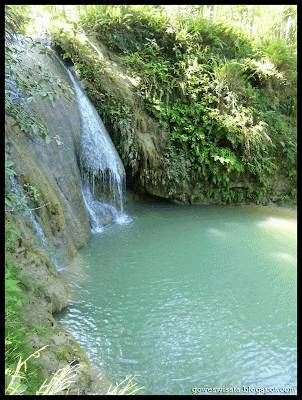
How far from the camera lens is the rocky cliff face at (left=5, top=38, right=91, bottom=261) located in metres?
4.97

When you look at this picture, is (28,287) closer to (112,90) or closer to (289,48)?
(112,90)

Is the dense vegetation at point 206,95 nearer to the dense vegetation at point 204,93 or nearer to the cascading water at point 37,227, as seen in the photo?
the dense vegetation at point 204,93

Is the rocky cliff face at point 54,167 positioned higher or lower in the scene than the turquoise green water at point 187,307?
higher

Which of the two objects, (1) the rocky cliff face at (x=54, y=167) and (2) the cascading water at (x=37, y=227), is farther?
(1) the rocky cliff face at (x=54, y=167)

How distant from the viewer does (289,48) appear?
10.9 metres

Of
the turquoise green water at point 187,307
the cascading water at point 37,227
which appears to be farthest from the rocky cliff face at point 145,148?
the cascading water at point 37,227

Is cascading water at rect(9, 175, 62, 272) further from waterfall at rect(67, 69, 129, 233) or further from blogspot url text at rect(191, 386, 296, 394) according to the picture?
blogspot url text at rect(191, 386, 296, 394)

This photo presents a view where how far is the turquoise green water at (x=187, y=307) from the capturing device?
11.4ft

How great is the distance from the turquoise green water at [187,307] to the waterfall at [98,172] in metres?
0.56

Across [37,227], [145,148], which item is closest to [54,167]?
[37,227]

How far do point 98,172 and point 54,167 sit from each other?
65.1 inches

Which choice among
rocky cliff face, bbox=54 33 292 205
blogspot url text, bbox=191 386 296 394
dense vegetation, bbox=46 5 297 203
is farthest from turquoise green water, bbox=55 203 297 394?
dense vegetation, bbox=46 5 297 203

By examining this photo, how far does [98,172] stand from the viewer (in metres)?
7.48

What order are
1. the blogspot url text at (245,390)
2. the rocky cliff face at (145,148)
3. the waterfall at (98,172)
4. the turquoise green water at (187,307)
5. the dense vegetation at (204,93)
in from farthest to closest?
the dense vegetation at (204,93) < the rocky cliff face at (145,148) < the waterfall at (98,172) < the turquoise green water at (187,307) < the blogspot url text at (245,390)
